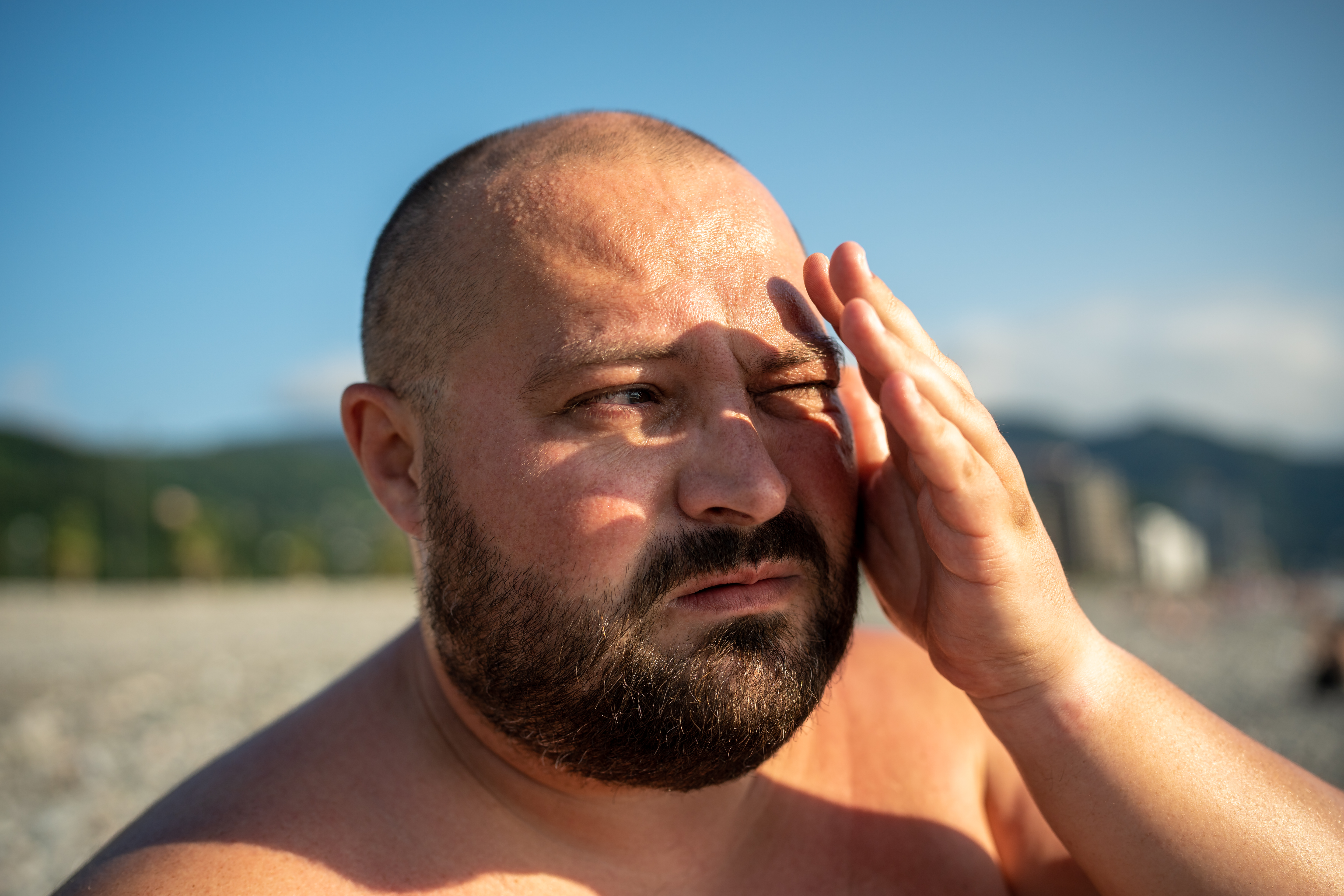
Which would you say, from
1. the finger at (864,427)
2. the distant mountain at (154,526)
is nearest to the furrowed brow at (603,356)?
the finger at (864,427)

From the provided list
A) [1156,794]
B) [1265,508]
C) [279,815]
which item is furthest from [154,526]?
[1265,508]

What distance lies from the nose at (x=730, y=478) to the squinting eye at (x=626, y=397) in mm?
146

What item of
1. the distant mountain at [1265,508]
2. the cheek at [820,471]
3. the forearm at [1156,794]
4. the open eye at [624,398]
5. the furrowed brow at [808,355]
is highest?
the furrowed brow at [808,355]

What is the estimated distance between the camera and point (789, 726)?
6.08 ft

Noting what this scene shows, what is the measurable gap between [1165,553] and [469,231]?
107437mm

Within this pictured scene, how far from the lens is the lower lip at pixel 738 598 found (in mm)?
Result: 1773

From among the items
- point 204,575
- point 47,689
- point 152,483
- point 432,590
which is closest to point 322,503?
point 152,483

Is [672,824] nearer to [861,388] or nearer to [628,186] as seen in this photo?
[861,388]

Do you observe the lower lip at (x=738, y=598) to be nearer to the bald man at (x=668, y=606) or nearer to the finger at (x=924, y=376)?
the bald man at (x=668, y=606)

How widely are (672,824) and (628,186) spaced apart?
151cm

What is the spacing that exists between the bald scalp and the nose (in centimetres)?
59

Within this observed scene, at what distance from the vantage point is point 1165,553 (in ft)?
311

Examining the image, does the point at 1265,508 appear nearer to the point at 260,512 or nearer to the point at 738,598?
the point at 260,512

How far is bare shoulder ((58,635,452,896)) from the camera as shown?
5.79ft
